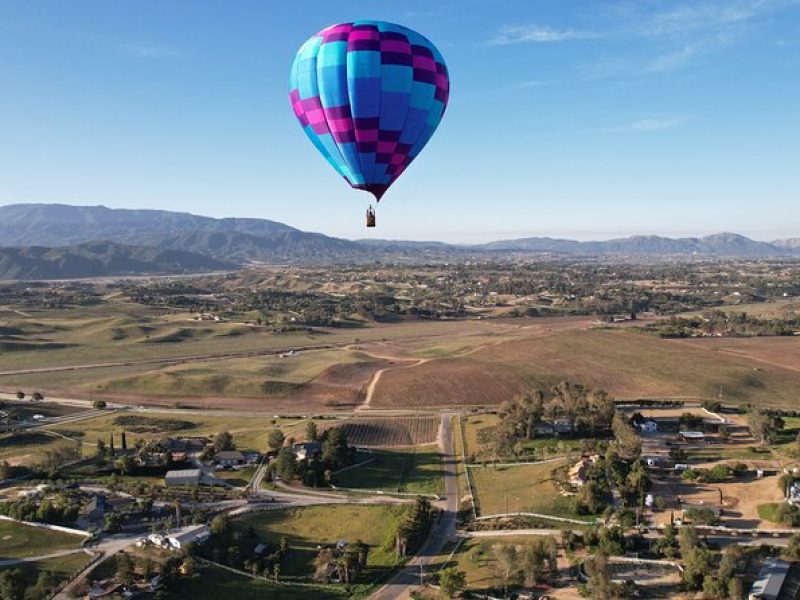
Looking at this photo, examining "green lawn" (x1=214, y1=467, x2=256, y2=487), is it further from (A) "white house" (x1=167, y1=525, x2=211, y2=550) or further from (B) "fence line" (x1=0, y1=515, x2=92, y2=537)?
(B) "fence line" (x1=0, y1=515, x2=92, y2=537)

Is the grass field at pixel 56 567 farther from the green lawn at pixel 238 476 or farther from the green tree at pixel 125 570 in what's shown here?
the green lawn at pixel 238 476

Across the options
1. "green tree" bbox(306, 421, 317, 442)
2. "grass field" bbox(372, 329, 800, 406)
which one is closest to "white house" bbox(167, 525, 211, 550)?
"green tree" bbox(306, 421, 317, 442)

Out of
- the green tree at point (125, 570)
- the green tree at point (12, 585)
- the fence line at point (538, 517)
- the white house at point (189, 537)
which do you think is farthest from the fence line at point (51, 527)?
the fence line at point (538, 517)

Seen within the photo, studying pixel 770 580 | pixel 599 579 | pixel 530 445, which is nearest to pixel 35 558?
pixel 599 579

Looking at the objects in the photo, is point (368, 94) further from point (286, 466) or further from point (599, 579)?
point (286, 466)

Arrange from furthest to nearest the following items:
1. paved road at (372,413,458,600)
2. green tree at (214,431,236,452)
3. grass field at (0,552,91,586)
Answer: green tree at (214,431,236,452) < paved road at (372,413,458,600) < grass field at (0,552,91,586)
